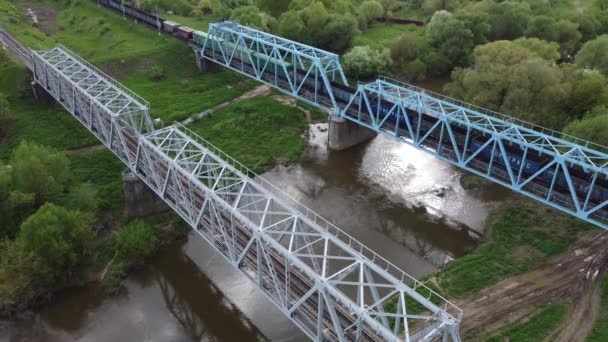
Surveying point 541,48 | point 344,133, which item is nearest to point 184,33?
point 344,133

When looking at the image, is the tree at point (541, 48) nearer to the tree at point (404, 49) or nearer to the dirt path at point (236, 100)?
the tree at point (404, 49)

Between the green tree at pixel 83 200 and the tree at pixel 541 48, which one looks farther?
the tree at pixel 541 48

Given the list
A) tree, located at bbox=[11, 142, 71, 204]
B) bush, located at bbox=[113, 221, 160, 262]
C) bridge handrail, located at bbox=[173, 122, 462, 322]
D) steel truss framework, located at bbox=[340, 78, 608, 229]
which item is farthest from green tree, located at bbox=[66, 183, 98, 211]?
steel truss framework, located at bbox=[340, 78, 608, 229]

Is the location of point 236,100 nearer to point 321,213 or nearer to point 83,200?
point 321,213

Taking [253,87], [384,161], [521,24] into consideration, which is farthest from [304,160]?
[521,24]

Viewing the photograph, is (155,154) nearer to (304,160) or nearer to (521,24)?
(304,160)

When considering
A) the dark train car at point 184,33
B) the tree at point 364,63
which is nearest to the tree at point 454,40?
the tree at point 364,63
